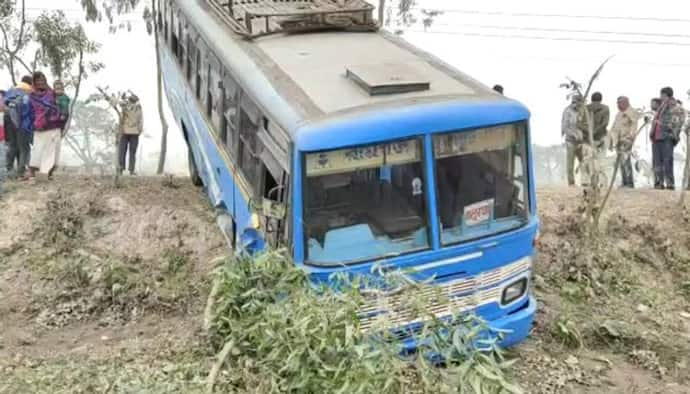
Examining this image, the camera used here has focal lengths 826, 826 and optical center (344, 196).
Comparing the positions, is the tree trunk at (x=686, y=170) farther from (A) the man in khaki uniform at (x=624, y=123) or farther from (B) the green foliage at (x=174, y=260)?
(B) the green foliage at (x=174, y=260)

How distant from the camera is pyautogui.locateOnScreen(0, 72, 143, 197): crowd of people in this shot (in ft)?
35.3

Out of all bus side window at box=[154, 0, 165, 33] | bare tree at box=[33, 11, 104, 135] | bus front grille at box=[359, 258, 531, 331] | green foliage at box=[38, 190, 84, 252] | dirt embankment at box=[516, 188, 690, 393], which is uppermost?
bus side window at box=[154, 0, 165, 33]

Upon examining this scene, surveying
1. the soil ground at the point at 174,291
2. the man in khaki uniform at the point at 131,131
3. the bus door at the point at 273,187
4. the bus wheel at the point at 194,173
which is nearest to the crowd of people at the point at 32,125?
the soil ground at the point at 174,291

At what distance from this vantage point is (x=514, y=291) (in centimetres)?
691

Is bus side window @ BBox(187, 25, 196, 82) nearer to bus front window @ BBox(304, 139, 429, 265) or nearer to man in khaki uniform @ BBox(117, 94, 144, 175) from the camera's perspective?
man in khaki uniform @ BBox(117, 94, 144, 175)

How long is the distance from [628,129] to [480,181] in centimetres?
617

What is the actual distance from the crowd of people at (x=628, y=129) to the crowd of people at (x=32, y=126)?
6433 millimetres

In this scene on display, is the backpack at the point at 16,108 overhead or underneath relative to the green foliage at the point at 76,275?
overhead

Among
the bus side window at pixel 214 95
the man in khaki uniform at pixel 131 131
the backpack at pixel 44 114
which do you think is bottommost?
the man in khaki uniform at pixel 131 131

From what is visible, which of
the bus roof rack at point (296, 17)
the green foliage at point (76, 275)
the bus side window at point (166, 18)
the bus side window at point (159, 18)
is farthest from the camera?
the bus side window at point (159, 18)

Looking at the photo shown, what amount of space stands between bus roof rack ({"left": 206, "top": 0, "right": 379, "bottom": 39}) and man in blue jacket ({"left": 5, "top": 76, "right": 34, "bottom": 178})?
3.12m

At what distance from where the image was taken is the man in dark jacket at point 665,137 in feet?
37.1

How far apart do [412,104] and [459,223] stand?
39.1 inches

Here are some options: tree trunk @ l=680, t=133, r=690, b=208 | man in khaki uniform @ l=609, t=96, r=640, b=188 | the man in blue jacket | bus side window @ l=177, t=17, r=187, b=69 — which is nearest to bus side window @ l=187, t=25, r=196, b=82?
bus side window @ l=177, t=17, r=187, b=69
